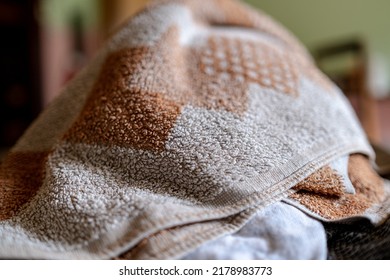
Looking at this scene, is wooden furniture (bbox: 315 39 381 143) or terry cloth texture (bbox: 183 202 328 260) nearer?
terry cloth texture (bbox: 183 202 328 260)

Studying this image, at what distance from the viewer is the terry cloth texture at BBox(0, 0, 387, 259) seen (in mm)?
363

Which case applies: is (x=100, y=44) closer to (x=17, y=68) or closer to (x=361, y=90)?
(x=17, y=68)

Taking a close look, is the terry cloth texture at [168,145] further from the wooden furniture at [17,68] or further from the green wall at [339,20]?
the green wall at [339,20]

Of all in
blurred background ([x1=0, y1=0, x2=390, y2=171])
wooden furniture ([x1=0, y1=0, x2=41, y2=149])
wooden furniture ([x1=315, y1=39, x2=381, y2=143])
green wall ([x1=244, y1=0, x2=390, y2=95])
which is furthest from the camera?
green wall ([x1=244, y1=0, x2=390, y2=95])

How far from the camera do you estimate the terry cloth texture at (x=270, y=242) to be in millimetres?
353

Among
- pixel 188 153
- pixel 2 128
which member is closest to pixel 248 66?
pixel 188 153

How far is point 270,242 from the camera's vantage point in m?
0.36

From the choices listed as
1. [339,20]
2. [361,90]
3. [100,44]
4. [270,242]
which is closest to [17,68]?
[100,44]

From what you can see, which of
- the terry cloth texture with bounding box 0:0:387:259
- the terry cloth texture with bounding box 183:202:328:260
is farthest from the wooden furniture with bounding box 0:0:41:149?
the terry cloth texture with bounding box 183:202:328:260

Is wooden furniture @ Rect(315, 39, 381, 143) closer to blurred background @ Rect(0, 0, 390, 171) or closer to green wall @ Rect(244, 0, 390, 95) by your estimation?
blurred background @ Rect(0, 0, 390, 171)

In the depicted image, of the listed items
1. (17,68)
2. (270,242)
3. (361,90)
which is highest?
(270,242)

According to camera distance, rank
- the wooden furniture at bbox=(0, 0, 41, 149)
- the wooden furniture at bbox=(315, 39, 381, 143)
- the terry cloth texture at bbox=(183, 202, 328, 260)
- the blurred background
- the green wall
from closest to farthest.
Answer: the terry cloth texture at bbox=(183, 202, 328, 260)
the wooden furniture at bbox=(315, 39, 381, 143)
the blurred background
the wooden furniture at bbox=(0, 0, 41, 149)
the green wall

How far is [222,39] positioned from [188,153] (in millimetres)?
225

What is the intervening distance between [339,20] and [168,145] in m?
2.29
